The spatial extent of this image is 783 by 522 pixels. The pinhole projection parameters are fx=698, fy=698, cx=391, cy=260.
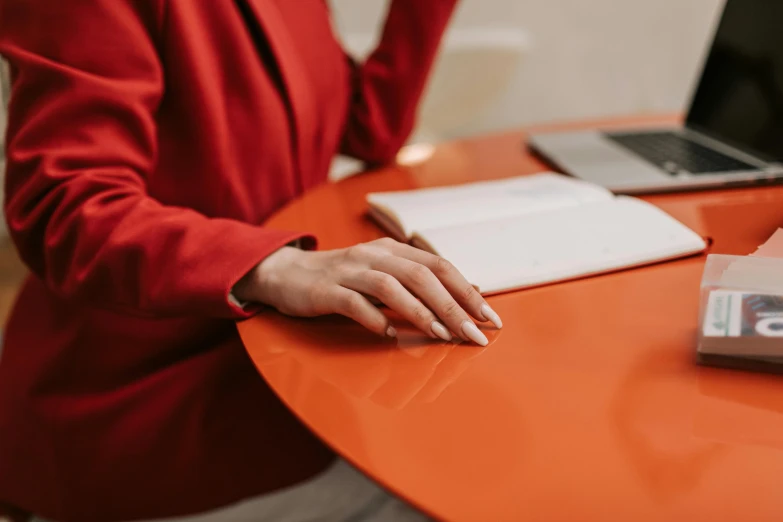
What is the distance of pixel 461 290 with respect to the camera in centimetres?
47

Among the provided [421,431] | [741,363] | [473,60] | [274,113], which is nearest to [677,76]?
[473,60]

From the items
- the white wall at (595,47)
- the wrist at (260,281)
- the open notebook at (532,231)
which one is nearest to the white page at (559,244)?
the open notebook at (532,231)

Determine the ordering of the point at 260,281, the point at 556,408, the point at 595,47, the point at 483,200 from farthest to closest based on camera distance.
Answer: the point at 595,47
the point at 483,200
the point at 260,281
the point at 556,408

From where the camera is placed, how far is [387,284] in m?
0.47

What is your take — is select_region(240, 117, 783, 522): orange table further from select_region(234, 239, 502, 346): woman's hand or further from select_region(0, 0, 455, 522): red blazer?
select_region(0, 0, 455, 522): red blazer

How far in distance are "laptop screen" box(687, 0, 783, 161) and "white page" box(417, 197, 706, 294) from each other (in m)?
0.30

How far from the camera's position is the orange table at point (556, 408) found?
325 millimetres

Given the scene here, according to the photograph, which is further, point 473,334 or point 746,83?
point 746,83

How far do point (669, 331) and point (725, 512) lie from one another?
0.56ft

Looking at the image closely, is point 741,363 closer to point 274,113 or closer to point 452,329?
point 452,329

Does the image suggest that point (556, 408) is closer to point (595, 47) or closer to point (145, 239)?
point (145, 239)

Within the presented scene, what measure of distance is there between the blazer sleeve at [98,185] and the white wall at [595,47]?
3.19 ft

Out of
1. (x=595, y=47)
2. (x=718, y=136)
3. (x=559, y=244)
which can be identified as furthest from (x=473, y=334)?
(x=595, y=47)

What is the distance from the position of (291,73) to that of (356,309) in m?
0.34
